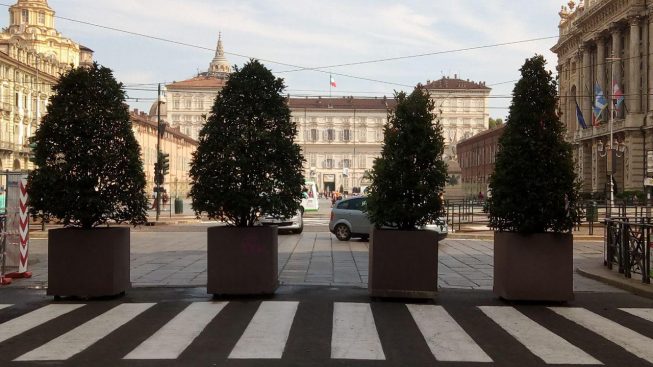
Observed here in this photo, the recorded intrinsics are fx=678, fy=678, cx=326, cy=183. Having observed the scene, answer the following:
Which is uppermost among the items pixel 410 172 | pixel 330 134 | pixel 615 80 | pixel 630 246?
pixel 330 134

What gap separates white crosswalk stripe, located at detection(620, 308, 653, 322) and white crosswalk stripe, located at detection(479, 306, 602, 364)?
5.25 ft

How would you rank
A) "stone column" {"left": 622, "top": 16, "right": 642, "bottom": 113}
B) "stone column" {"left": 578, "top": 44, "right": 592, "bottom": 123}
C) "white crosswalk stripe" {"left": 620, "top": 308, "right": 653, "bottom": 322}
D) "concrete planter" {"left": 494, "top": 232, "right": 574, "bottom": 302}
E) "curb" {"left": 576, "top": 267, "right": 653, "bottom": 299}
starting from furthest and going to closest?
"stone column" {"left": 578, "top": 44, "right": 592, "bottom": 123} → "stone column" {"left": 622, "top": 16, "right": 642, "bottom": 113} → "curb" {"left": 576, "top": 267, "right": 653, "bottom": 299} → "concrete planter" {"left": 494, "top": 232, "right": 574, "bottom": 302} → "white crosswalk stripe" {"left": 620, "top": 308, "right": 653, "bottom": 322}

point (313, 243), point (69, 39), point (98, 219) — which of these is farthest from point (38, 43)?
point (98, 219)

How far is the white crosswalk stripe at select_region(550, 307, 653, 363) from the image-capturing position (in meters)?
7.07

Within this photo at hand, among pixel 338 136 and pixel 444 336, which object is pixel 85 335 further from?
pixel 338 136

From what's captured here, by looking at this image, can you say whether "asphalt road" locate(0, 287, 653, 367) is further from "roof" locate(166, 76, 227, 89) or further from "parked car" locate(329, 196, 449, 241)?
"roof" locate(166, 76, 227, 89)

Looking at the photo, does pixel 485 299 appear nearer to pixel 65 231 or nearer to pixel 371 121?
pixel 65 231

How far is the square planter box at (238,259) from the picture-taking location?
9.92 m

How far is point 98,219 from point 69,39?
102856 mm

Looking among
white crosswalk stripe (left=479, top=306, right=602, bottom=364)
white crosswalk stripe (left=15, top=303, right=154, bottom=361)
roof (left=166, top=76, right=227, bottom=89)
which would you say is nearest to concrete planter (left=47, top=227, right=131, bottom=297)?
white crosswalk stripe (left=15, top=303, right=154, bottom=361)

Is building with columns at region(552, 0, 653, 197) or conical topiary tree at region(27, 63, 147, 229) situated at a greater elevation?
building with columns at region(552, 0, 653, 197)

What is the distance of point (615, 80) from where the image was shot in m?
65.9

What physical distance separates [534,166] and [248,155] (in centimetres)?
424

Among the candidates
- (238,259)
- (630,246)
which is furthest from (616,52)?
(238,259)
